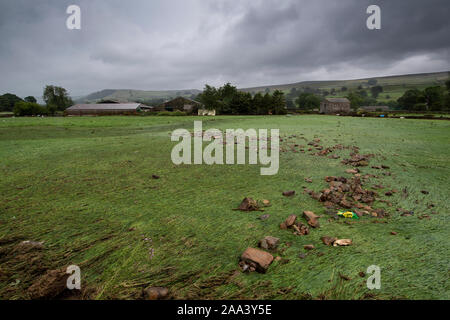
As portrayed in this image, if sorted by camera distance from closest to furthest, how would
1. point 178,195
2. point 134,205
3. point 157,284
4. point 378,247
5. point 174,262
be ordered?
point 157,284 → point 174,262 → point 378,247 → point 134,205 → point 178,195

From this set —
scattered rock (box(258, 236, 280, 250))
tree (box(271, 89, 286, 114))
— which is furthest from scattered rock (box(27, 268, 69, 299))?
tree (box(271, 89, 286, 114))

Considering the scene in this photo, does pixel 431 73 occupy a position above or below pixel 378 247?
above

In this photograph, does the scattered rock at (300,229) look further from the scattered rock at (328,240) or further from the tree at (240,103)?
the tree at (240,103)

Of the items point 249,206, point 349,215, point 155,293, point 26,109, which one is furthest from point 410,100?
point 26,109

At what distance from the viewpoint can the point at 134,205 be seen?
222cm

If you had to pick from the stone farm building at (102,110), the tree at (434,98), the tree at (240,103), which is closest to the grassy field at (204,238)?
the tree at (240,103)

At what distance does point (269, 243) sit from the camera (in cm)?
154

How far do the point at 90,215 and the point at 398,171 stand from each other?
15.0 ft

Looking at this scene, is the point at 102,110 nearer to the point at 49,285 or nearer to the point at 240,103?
the point at 240,103

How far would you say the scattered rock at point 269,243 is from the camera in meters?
1.52

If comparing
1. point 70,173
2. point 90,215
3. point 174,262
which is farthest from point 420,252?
point 70,173

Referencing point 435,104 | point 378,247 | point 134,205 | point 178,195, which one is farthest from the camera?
point 435,104

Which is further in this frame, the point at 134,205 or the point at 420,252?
the point at 134,205
